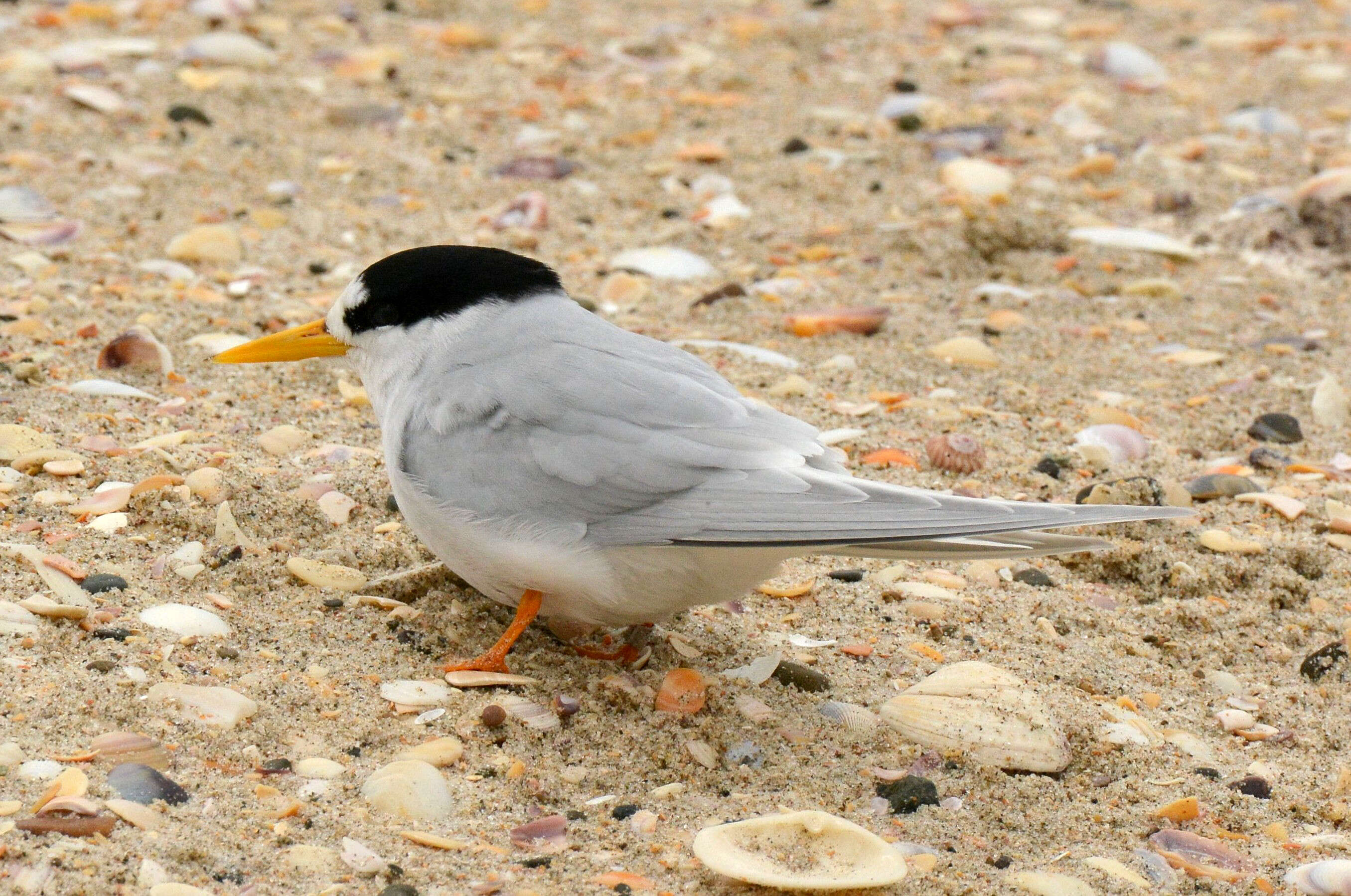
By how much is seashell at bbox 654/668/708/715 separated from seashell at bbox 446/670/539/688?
0.24 m

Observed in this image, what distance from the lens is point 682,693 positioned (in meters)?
2.87

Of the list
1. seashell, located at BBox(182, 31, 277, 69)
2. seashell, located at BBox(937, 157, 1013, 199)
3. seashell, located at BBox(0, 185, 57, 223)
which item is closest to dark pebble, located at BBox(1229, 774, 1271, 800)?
seashell, located at BBox(937, 157, 1013, 199)

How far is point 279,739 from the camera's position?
8.51ft

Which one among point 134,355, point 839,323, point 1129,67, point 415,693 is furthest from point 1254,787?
point 1129,67

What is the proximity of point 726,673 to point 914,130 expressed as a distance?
364 cm

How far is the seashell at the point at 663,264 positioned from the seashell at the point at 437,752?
101 inches

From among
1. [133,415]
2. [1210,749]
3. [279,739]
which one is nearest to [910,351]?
[1210,749]

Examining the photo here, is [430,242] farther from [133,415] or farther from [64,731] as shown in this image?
[64,731]

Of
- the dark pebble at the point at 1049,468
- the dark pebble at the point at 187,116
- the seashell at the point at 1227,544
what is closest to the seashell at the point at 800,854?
the seashell at the point at 1227,544

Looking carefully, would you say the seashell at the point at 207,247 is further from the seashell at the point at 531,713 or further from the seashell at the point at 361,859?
the seashell at the point at 361,859

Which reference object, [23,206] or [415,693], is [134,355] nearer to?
[23,206]

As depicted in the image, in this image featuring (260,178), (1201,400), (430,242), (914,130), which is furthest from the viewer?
(914,130)

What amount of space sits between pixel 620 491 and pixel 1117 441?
1692mm

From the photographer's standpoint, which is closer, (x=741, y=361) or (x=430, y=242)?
(x=741, y=361)
